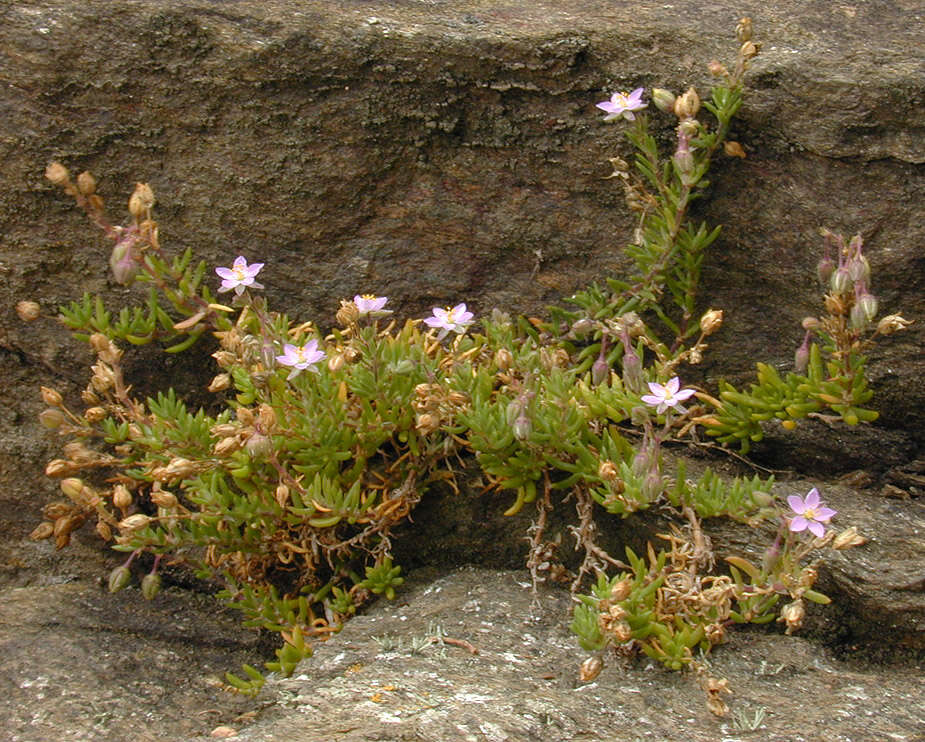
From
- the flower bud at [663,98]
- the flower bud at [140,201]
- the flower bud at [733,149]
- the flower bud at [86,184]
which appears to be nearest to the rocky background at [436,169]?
the flower bud at [733,149]

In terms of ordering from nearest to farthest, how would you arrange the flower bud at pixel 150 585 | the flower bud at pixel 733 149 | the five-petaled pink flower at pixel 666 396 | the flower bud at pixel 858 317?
the five-petaled pink flower at pixel 666 396, the flower bud at pixel 858 317, the flower bud at pixel 150 585, the flower bud at pixel 733 149

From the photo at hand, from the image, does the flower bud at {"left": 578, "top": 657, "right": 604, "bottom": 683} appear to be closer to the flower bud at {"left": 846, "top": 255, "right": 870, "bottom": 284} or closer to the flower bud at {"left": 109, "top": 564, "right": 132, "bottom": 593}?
the flower bud at {"left": 846, "top": 255, "right": 870, "bottom": 284}

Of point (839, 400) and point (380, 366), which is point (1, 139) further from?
point (839, 400)

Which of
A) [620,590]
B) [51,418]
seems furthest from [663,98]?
[51,418]

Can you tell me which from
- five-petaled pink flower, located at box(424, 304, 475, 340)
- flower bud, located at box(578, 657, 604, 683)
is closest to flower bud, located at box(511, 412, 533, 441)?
five-petaled pink flower, located at box(424, 304, 475, 340)

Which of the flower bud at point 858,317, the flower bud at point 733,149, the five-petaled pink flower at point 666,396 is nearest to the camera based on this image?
the five-petaled pink flower at point 666,396

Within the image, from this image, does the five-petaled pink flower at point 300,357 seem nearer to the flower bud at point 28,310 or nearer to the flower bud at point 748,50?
the flower bud at point 28,310
